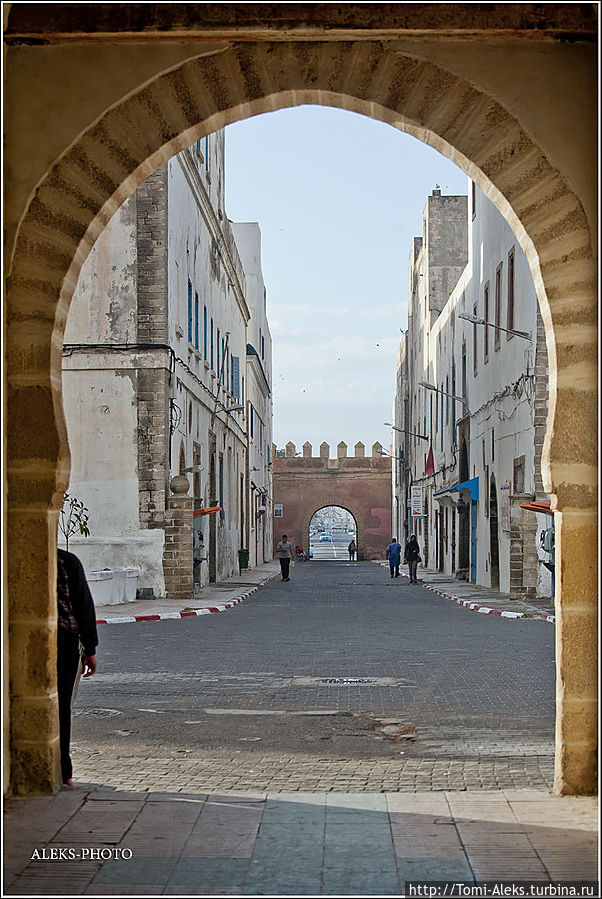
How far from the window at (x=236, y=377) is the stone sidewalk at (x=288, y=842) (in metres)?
33.6

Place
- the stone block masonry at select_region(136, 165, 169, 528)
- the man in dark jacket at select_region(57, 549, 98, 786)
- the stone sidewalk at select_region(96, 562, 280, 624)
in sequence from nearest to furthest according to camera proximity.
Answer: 1. the man in dark jacket at select_region(57, 549, 98, 786)
2. the stone sidewalk at select_region(96, 562, 280, 624)
3. the stone block masonry at select_region(136, 165, 169, 528)

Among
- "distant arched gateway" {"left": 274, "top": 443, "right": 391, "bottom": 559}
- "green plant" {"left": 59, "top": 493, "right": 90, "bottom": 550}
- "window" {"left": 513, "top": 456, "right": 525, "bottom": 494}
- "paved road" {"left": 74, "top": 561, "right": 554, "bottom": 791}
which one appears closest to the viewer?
"paved road" {"left": 74, "top": 561, "right": 554, "bottom": 791}

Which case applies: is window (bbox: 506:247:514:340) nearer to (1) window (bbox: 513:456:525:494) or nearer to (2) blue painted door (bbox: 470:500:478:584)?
(1) window (bbox: 513:456:525:494)

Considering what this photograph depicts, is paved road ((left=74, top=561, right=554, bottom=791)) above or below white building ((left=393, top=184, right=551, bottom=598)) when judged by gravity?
below

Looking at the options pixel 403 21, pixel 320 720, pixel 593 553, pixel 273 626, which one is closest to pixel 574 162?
pixel 403 21

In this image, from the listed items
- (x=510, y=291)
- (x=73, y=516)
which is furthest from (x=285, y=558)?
(x=73, y=516)

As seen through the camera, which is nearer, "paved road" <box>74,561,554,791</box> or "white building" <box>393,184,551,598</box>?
"paved road" <box>74,561,554,791</box>

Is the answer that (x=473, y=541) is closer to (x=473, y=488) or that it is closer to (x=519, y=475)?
(x=473, y=488)

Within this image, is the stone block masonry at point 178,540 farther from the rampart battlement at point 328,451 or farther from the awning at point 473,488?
the rampart battlement at point 328,451

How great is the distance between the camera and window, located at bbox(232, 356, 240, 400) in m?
39.6

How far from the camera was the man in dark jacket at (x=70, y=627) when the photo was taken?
6531 millimetres

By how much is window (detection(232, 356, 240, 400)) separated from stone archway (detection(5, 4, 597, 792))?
1295 inches

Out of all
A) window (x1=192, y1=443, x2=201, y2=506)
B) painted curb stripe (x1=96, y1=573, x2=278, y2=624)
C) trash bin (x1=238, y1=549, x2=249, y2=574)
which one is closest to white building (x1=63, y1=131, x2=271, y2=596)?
painted curb stripe (x1=96, y1=573, x2=278, y2=624)

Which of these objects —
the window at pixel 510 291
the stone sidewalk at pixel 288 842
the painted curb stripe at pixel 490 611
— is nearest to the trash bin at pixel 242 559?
the painted curb stripe at pixel 490 611
